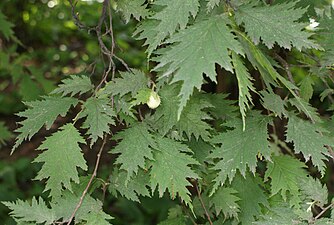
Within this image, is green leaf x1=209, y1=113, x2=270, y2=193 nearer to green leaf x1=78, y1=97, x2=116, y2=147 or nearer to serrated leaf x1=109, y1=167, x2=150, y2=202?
serrated leaf x1=109, y1=167, x2=150, y2=202

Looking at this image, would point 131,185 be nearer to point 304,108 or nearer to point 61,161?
point 61,161

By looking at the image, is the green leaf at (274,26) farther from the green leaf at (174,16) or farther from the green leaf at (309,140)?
the green leaf at (309,140)

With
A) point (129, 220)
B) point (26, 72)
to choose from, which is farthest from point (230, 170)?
point (129, 220)

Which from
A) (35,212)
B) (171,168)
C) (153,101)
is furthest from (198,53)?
(35,212)

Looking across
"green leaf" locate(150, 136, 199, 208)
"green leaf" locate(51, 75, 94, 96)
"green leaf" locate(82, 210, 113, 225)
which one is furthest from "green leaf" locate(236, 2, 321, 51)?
"green leaf" locate(82, 210, 113, 225)

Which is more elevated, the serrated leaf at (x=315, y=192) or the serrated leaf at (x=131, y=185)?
the serrated leaf at (x=131, y=185)

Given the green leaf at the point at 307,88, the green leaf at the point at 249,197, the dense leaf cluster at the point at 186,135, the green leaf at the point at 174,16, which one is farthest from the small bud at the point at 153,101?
the green leaf at the point at 307,88
